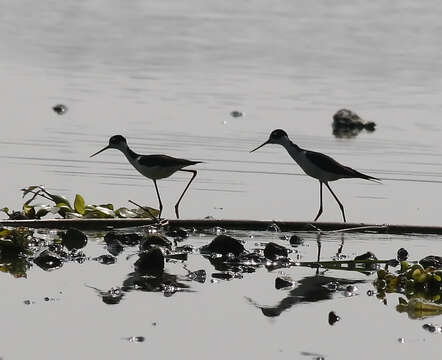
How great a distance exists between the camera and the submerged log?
13547 mm

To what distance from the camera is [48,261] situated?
1225 cm

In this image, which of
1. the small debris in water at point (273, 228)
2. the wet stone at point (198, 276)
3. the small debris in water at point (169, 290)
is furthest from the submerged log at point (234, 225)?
the small debris in water at point (169, 290)

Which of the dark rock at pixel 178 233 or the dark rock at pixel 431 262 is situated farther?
the dark rock at pixel 178 233

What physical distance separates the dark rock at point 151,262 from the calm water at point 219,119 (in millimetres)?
428

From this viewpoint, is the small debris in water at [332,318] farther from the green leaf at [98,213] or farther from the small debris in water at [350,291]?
the green leaf at [98,213]

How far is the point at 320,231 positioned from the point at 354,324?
335cm

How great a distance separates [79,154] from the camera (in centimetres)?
1962

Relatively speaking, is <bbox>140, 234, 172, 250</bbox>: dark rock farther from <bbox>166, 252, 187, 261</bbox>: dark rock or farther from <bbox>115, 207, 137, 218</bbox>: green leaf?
<bbox>115, 207, 137, 218</bbox>: green leaf

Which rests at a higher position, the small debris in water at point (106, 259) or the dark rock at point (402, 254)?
the dark rock at point (402, 254)

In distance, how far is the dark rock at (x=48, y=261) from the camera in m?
12.2

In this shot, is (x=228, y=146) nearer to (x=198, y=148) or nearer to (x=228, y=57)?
(x=198, y=148)

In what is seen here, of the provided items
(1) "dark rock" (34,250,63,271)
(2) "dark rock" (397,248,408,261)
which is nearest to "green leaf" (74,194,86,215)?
(1) "dark rock" (34,250,63,271)

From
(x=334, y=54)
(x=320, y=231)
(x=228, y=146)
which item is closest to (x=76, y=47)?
(x=334, y=54)

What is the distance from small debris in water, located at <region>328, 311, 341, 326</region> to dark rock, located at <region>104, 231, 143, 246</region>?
3.04 m
